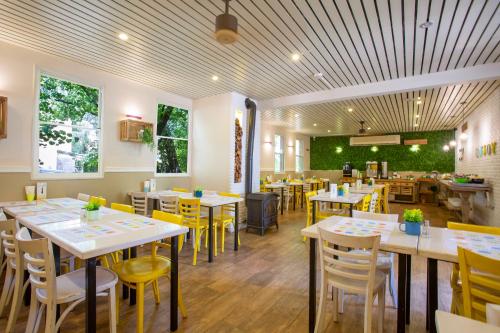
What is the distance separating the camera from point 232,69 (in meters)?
4.29

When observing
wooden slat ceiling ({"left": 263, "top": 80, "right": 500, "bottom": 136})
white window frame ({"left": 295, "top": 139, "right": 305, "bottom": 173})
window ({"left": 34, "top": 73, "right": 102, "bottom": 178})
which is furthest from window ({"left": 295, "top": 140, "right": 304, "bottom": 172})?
window ({"left": 34, "top": 73, "right": 102, "bottom": 178})

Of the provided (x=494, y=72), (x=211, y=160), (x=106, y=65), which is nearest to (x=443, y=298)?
(x=494, y=72)

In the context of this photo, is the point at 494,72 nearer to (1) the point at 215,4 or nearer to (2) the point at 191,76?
(1) the point at 215,4

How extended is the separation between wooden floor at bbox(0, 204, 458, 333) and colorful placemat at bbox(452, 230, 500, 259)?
85 cm

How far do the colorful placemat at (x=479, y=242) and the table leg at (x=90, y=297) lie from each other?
237cm

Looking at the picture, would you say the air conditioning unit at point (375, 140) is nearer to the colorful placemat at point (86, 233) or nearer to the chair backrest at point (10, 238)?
the colorful placemat at point (86, 233)

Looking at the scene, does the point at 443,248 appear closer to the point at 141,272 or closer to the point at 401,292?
the point at 401,292

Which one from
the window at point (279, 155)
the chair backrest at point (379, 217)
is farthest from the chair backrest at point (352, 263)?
the window at point (279, 155)

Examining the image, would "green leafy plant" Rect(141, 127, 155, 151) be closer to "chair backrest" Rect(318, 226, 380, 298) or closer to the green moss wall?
"chair backrest" Rect(318, 226, 380, 298)

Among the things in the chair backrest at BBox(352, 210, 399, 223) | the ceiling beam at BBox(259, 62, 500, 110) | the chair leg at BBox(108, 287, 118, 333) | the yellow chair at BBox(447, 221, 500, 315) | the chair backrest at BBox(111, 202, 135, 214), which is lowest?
the chair leg at BBox(108, 287, 118, 333)

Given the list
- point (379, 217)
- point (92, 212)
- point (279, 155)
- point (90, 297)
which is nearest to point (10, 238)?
point (92, 212)

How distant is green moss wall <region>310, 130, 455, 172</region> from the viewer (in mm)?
10517

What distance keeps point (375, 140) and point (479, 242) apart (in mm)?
10556

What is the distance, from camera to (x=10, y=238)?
1.98 m
